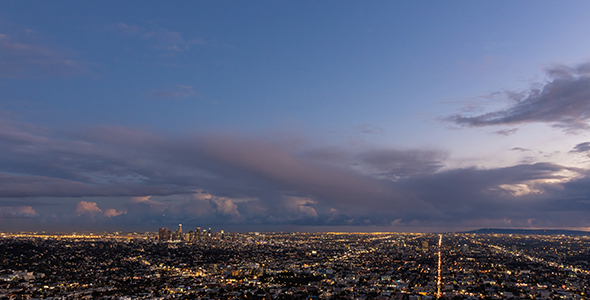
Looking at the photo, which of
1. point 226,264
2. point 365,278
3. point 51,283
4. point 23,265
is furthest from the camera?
point 226,264

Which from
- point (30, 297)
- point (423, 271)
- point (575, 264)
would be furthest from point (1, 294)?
point (575, 264)

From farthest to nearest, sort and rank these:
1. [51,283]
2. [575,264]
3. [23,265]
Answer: [575,264] → [23,265] → [51,283]

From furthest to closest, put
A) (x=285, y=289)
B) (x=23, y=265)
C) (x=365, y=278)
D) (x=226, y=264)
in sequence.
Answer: (x=226, y=264) < (x=23, y=265) < (x=365, y=278) < (x=285, y=289)

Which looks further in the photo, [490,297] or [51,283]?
[51,283]

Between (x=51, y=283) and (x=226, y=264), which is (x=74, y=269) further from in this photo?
(x=226, y=264)

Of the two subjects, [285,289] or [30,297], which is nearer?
[30,297]

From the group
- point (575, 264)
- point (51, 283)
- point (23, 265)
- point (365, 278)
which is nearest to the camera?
point (51, 283)

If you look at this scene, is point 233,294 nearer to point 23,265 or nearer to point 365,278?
point 365,278

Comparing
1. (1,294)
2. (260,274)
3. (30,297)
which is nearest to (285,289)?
(260,274)
